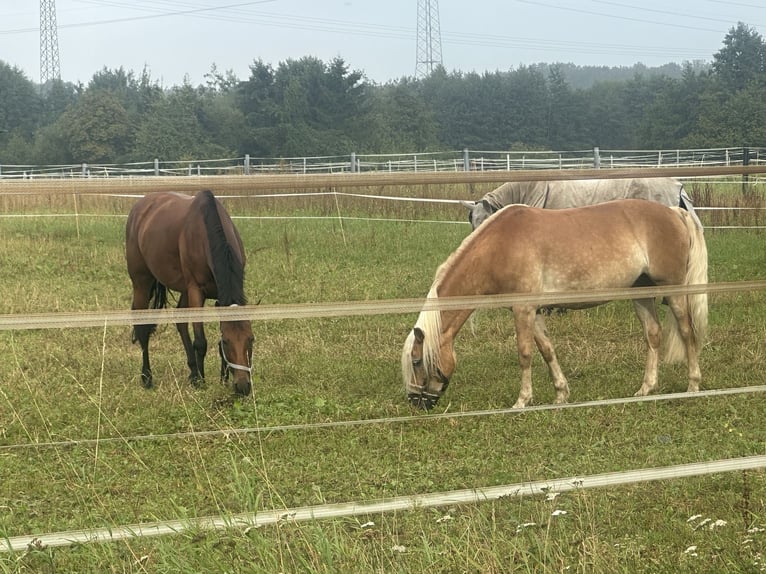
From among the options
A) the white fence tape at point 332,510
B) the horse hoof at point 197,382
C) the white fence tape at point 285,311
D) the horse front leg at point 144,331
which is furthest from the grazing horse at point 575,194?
the white fence tape at point 332,510

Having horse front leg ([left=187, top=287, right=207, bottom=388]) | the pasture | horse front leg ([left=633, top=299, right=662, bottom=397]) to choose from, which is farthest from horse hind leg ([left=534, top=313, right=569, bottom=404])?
horse front leg ([left=187, top=287, right=207, bottom=388])

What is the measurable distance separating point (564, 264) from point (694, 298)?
0.99m

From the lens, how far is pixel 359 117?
48.9 meters

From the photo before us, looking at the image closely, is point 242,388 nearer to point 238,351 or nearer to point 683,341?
point 238,351

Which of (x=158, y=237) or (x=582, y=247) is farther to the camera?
(x=158, y=237)

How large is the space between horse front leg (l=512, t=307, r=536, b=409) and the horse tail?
3.57 feet

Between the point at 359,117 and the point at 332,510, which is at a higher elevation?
the point at 359,117

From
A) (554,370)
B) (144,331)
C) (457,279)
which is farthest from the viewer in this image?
(144,331)

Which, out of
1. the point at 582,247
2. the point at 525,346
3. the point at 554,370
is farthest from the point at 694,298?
the point at 525,346

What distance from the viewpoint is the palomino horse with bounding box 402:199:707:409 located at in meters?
6.19

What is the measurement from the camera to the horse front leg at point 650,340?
644cm

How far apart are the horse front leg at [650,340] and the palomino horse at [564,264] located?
0.03 feet

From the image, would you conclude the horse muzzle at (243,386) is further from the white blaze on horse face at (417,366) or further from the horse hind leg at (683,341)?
the horse hind leg at (683,341)

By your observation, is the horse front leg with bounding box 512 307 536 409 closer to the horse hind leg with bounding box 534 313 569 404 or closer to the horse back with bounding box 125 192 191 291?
the horse hind leg with bounding box 534 313 569 404
